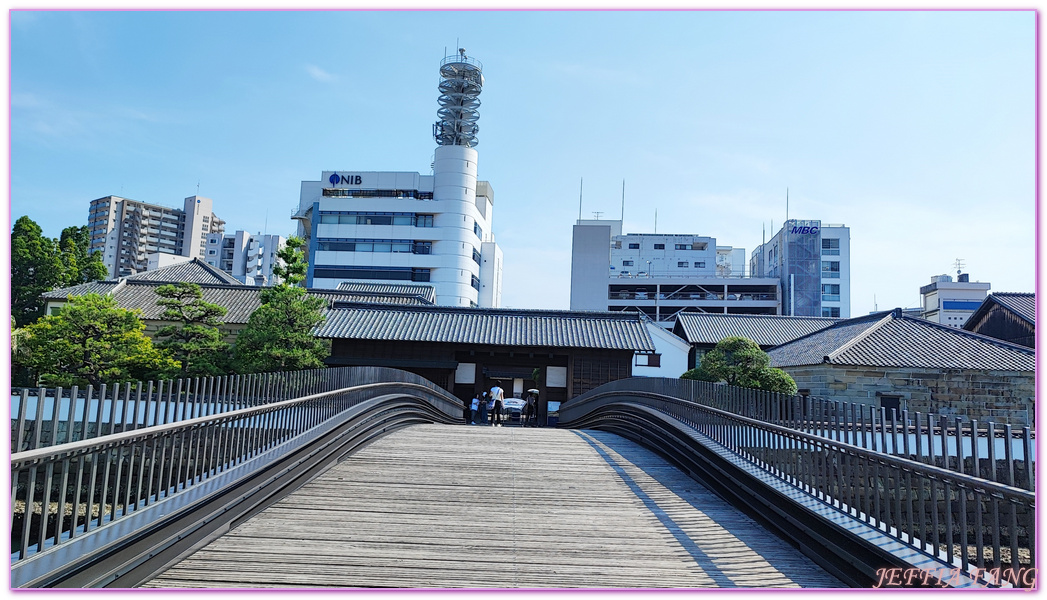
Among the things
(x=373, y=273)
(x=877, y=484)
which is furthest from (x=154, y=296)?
(x=877, y=484)

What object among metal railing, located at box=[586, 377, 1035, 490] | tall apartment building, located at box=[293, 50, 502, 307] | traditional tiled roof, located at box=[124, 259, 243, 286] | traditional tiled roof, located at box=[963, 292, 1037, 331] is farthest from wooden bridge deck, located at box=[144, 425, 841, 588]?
tall apartment building, located at box=[293, 50, 502, 307]

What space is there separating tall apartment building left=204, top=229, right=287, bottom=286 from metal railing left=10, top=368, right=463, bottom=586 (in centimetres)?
8117

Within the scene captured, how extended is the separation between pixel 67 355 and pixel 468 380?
12804 millimetres

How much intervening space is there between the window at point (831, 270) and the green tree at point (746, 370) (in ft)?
157

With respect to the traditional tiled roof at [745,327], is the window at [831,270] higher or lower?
higher

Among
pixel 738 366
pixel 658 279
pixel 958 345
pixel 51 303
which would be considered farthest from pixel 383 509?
pixel 658 279

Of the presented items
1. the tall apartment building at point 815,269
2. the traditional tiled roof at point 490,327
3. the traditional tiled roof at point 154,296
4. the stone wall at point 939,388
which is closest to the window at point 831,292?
the tall apartment building at point 815,269

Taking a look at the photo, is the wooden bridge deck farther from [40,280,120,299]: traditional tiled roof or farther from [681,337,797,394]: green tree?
[40,280,120,299]: traditional tiled roof

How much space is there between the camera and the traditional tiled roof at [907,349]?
23.1 metres

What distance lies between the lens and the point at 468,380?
A: 26.4 m

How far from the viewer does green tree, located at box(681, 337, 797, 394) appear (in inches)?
789

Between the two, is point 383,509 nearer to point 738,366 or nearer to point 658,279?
point 738,366

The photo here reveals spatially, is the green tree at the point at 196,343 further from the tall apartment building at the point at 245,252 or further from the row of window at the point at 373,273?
the tall apartment building at the point at 245,252

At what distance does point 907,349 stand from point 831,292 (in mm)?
42850
